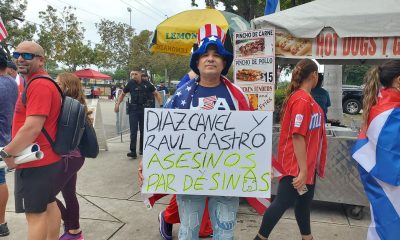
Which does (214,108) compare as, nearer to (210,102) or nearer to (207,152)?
(210,102)

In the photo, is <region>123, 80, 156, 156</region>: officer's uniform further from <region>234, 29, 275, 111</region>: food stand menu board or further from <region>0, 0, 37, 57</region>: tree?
<region>0, 0, 37, 57</region>: tree

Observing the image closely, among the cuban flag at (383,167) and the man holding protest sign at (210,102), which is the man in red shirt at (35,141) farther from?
the cuban flag at (383,167)

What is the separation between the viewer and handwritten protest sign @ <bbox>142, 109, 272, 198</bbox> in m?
2.40

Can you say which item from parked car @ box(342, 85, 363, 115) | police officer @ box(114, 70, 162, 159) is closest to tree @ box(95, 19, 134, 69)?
parked car @ box(342, 85, 363, 115)

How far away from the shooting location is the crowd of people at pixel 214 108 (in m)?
2.48

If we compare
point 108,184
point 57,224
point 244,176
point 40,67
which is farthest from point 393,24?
point 108,184

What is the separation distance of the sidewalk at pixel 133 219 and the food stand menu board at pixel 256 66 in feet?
4.61

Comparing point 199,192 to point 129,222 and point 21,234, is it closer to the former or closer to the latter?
point 129,222

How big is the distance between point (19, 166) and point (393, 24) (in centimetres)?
390

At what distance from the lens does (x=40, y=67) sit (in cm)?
290

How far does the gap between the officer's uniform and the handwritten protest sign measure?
16.9 feet

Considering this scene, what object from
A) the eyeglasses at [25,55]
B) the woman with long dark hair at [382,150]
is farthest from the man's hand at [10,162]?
the woman with long dark hair at [382,150]

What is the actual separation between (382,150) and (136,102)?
5.80 meters

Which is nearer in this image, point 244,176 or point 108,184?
point 244,176
